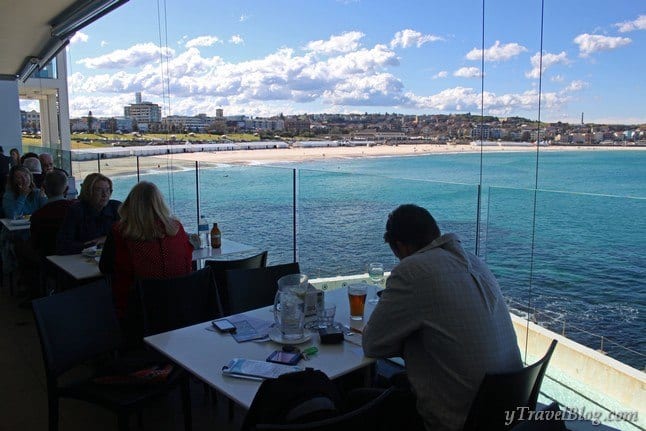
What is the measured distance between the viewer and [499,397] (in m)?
1.65

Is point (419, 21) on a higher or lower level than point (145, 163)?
higher

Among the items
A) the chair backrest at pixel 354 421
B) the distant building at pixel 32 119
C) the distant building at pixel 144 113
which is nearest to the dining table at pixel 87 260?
the chair backrest at pixel 354 421

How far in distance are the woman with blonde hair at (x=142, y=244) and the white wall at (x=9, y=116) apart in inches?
506

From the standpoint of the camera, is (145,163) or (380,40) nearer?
(145,163)

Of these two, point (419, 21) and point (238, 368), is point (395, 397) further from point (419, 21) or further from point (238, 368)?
point (419, 21)

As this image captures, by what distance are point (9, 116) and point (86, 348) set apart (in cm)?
1381

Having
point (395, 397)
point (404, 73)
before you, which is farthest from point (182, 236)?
point (404, 73)

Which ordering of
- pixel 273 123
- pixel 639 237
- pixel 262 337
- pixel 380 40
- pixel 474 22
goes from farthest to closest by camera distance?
pixel 380 40 < pixel 273 123 < pixel 474 22 < pixel 639 237 < pixel 262 337

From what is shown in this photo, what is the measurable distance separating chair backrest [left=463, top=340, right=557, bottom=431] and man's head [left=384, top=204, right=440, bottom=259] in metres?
0.56

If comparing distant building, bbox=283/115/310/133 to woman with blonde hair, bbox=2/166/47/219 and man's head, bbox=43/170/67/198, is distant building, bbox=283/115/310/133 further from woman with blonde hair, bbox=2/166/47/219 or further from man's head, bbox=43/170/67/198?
man's head, bbox=43/170/67/198

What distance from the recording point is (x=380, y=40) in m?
16.5

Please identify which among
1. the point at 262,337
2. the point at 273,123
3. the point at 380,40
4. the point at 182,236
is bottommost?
the point at 262,337

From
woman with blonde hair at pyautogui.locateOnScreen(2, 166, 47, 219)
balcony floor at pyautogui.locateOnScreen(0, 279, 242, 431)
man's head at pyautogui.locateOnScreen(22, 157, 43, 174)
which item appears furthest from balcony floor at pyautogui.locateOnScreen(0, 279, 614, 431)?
man's head at pyautogui.locateOnScreen(22, 157, 43, 174)

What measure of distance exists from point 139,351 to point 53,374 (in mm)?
583
